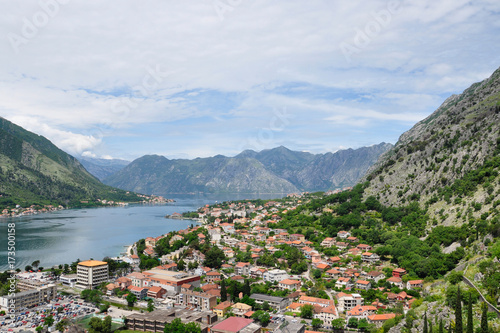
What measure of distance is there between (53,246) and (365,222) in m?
52.9

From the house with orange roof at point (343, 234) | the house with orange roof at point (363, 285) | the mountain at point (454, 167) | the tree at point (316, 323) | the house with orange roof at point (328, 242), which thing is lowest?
the tree at point (316, 323)

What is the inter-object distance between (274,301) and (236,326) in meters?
5.91

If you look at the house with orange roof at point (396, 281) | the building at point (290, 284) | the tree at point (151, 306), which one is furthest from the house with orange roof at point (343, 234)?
the tree at point (151, 306)

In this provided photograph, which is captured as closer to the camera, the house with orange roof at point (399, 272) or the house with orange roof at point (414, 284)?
the house with orange roof at point (414, 284)

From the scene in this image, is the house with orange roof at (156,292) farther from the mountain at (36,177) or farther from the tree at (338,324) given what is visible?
the mountain at (36,177)

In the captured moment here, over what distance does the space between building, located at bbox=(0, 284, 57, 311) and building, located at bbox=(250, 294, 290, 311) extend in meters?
19.7

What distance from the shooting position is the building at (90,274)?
4012 cm

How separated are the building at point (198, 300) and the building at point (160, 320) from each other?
81.8 inches

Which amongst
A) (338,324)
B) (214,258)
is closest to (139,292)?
(214,258)

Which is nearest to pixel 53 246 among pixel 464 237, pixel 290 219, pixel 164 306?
pixel 164 306

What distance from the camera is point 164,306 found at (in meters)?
34.5

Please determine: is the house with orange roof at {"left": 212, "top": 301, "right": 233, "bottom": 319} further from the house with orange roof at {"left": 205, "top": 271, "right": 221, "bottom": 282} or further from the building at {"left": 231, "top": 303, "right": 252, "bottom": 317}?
the house with orange roof at {"left": 205, "top": 271, "right": 221, "bottom": 282}

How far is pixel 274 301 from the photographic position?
32.4 m

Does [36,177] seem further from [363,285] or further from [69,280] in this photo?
[363,285]
